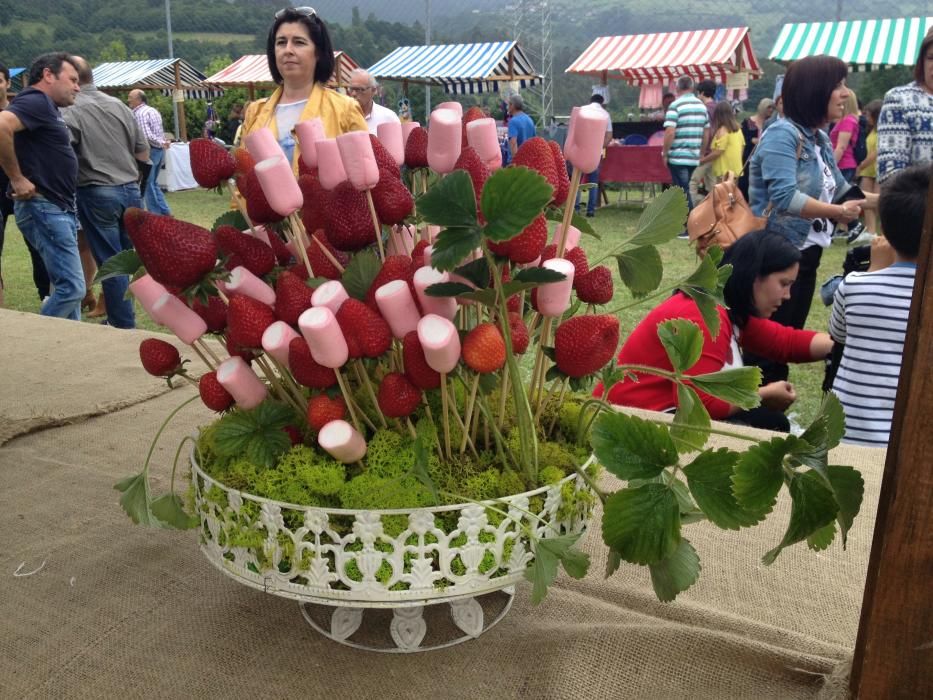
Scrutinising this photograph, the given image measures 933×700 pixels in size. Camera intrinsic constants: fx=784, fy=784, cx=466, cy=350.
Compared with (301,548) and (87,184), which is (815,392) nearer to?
(301,548)

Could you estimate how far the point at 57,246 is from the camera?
2689mm

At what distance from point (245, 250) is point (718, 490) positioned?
0.39 m

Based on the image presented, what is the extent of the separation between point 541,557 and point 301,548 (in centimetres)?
17

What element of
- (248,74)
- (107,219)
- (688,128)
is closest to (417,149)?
(107,219)

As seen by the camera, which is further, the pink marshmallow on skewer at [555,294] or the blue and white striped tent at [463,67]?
the blue and white striped tent at [463,67]

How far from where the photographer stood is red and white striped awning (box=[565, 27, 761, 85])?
974 cm

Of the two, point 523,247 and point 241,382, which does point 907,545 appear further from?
point 241,382

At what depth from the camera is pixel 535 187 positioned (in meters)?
0.44

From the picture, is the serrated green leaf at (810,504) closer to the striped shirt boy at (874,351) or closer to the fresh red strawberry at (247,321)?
the fresh red strawberry at (247,321)

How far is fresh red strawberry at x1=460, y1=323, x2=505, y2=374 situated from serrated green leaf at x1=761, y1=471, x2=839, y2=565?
0.63 feet

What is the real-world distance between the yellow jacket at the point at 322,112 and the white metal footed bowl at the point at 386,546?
150 centimetres

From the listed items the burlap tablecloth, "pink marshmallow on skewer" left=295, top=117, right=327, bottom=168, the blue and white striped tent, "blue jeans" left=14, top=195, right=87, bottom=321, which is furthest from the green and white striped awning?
"pink marshmallow on skewer" left=295, top=117, right=327, bottom=168

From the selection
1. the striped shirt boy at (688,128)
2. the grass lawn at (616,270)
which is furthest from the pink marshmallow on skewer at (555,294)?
the striped shirt boy at (688,128)

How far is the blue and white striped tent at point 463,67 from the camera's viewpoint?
33.5 feet
